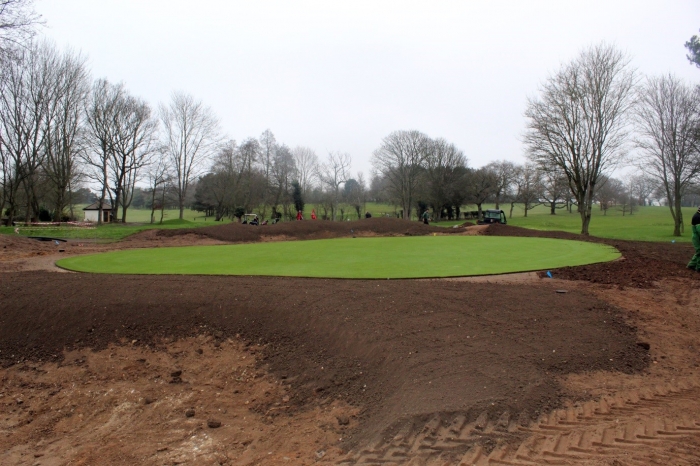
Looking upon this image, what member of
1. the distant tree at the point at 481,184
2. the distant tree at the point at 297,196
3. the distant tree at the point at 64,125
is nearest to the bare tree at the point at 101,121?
the distant tree at the point at 64,125

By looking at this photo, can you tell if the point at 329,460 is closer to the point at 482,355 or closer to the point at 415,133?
the point at 482,355

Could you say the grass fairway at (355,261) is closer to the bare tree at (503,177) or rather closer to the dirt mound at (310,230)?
the dirt mound at (310,230)

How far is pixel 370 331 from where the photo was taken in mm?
7293

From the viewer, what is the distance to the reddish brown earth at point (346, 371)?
4473 millimetres

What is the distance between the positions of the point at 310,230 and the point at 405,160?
1310 inches

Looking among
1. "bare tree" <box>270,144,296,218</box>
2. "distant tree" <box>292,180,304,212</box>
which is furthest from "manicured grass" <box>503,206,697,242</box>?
"bare tree" <box>270,144,296,218</box>

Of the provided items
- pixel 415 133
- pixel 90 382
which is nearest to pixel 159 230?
pixel 90 382

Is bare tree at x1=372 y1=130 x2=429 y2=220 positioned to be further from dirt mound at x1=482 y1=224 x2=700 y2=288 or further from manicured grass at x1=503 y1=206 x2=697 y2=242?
dirt mound at x1=482 y1=224 x2=700 y2=288

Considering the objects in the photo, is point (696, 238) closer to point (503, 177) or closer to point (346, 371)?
point (346, 371)

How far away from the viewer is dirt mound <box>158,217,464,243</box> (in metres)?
29.7

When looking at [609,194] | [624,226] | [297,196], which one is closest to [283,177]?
[297,196]

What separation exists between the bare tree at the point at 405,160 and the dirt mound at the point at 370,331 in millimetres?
52931

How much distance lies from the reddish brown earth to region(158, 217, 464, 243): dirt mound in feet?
61.6

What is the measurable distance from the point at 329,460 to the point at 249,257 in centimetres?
1213
